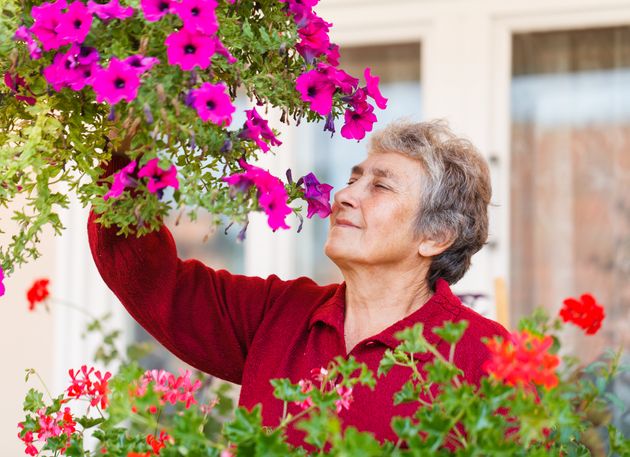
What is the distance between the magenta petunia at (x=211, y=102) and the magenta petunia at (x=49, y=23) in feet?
0.66

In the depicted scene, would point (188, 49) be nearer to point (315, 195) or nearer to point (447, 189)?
point (315, 195)

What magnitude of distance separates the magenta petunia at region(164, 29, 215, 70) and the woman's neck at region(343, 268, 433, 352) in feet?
2.84

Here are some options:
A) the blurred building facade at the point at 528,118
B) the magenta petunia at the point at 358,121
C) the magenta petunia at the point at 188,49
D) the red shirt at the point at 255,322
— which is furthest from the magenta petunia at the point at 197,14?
the blurred building facade at the point at 528,118

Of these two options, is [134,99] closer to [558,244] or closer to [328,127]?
[328,127]

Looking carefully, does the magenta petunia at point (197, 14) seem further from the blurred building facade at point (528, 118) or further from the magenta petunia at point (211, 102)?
the blurred building facade at point (528, 118)

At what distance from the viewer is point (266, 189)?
1.28 m

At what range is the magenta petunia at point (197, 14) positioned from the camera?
1.19 m

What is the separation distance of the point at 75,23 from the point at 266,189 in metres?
0.33

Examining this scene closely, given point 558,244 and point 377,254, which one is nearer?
point 377,254

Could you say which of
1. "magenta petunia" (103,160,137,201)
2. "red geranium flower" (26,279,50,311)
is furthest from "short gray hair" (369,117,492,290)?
"red geranium flower" (26,279,50,311)

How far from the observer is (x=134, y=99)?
48.1 inches

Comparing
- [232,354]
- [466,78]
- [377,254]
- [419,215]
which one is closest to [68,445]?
[232,354]

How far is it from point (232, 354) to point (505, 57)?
194cm

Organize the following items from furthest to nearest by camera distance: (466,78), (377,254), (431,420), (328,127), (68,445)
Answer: (466,78) → (377,254) → (328,127) → (68,445) → (431,420)
